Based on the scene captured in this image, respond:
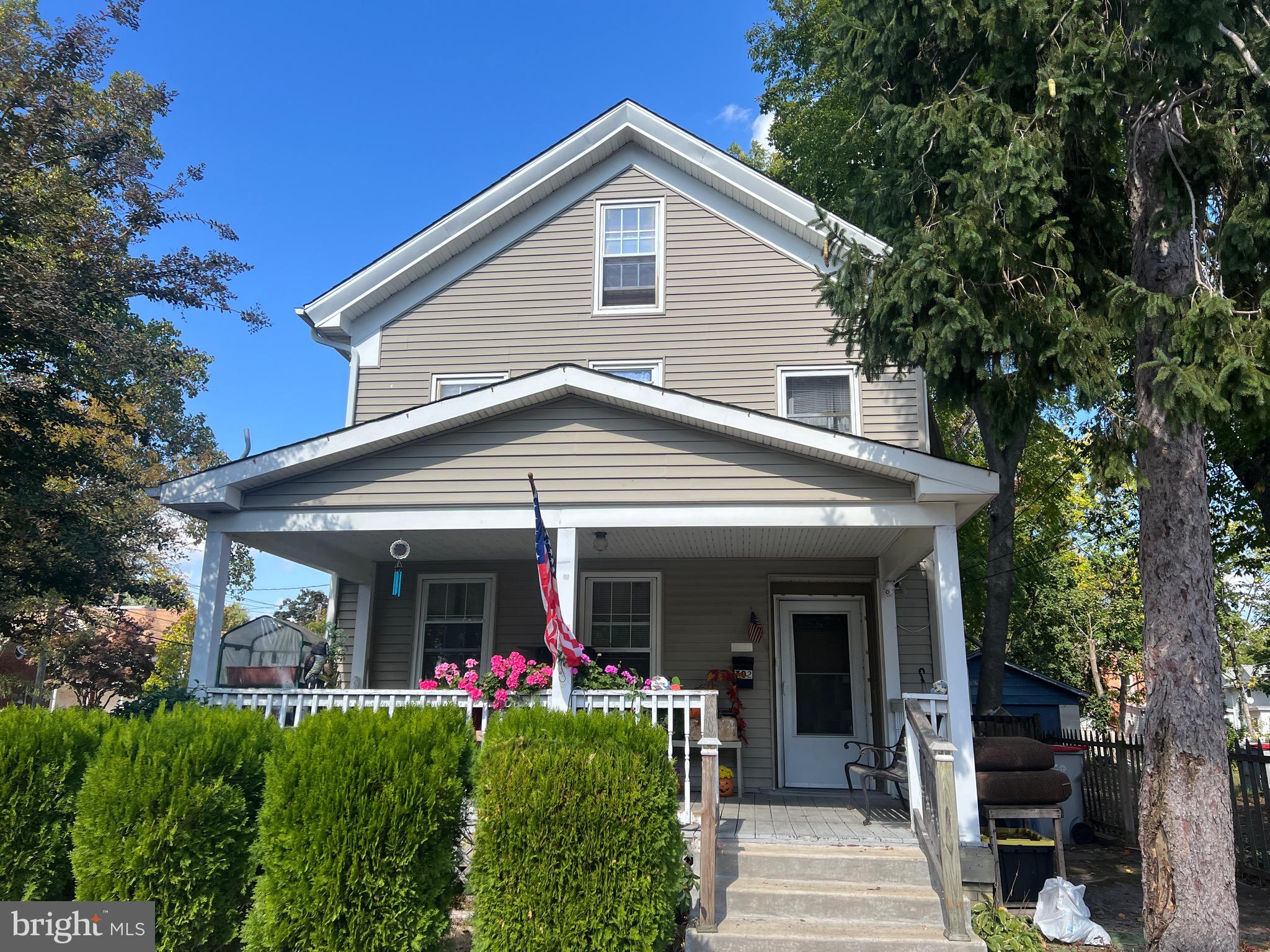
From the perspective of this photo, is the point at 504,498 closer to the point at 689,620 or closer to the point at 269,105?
the point at 689,620

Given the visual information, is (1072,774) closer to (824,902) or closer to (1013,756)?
(1013,756)

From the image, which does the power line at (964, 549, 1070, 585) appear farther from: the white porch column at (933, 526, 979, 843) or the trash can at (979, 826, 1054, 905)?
the trash can at (979, 826, 1054, 905)

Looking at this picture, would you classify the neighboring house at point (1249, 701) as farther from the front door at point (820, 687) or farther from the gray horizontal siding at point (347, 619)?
the gray horizontal siding at point (347, 619)

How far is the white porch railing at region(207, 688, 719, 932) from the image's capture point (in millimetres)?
5383

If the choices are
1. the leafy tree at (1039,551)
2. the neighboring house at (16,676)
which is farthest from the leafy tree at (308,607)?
the leafy tree at (1039,551)

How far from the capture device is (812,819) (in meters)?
7.10

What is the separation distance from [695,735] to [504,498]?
294 cm

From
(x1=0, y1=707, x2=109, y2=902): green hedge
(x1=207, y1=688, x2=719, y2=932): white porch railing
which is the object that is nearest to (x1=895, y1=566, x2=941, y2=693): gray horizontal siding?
(x1=207, y1=688, x2=719, y2=932): white porch railing

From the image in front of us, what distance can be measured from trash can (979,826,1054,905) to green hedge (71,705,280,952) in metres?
5.40

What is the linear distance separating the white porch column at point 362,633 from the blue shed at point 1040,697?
10011 mm

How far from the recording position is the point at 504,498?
7.24 metres

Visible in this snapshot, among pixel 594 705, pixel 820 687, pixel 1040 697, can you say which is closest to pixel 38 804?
pixel 594 705

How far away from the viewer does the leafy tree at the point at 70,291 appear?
10609 millimetres

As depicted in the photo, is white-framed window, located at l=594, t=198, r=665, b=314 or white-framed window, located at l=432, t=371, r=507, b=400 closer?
white-framed window, located at l=432, t=371, r=507, b=400
